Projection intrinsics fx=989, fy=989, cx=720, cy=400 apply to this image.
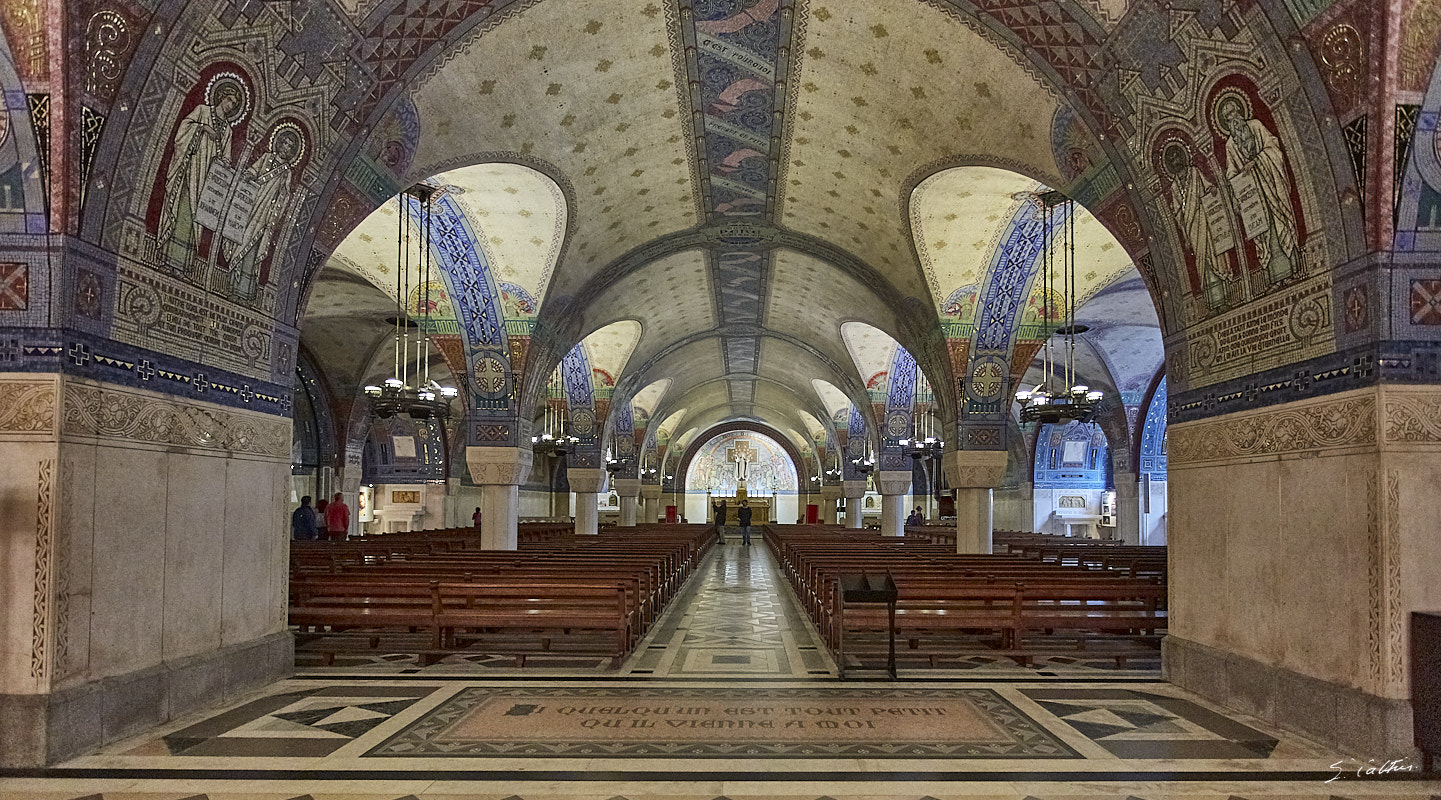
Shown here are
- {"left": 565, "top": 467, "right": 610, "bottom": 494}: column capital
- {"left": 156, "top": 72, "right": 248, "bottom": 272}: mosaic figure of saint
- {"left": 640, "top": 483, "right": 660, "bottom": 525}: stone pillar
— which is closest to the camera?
{"left": 156, "top": 72, "right": 248, "bottom": 272}: mosaic figure of saint

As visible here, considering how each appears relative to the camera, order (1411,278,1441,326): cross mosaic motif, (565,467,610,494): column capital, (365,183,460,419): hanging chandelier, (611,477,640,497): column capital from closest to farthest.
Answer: (1411,278,1441,326): cross mosaic motif → (365,183,460,419): hanging chandelier → (565,467,610,494): column capital → (611,477,640,497): column capital

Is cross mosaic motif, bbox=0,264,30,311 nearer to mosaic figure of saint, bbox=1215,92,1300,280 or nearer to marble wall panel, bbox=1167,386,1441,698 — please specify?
mosaic figure of saint, bbox=1215,92,1300,280

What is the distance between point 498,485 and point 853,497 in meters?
20.0

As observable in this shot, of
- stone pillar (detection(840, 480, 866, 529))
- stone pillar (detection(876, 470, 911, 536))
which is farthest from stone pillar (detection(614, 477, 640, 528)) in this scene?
stone pillar (detection(876, 470, 911, 536))

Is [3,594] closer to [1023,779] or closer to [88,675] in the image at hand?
[88,675]

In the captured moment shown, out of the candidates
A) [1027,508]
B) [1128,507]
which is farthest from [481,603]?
[1027,508]

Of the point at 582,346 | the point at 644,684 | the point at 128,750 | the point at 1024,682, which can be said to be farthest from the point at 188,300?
the point at 582,346

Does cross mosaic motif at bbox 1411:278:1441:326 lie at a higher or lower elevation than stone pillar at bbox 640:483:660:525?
higher

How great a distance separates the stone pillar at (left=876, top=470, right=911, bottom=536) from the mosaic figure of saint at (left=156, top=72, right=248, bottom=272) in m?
21.1

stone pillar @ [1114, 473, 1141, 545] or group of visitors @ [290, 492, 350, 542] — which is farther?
stone pillar @ [1114, 473, 1141, 545]

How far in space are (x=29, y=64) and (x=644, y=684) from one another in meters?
6.05

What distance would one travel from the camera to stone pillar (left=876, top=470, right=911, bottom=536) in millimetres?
26703

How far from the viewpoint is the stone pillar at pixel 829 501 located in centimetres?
4472

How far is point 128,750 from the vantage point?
20.1ft
